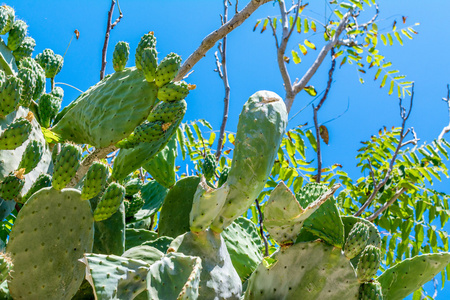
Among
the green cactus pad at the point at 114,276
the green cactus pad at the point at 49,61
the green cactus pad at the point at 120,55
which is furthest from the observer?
the green cactus pad at the point at 49,61

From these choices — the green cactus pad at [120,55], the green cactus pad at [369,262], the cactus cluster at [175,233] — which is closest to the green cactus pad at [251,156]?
the cactus cluster at [175,233]

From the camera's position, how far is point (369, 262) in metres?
1.44

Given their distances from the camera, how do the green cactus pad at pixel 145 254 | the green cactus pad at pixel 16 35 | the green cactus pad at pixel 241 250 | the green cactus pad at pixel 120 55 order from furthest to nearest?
1. the green cactus pad at pixel 16 35
2. the green cactus pad at pixel 120 55
3. the green cactus pad at pixel 241 250
4. the green cactus pad at pixel 145 254

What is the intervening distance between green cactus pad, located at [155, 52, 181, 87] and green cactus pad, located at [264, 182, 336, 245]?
685mm

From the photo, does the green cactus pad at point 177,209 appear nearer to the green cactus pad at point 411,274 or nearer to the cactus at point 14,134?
the cactus at point 14,134

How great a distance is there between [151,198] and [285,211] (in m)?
1.12

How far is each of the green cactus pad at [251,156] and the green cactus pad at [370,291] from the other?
1.38 ft

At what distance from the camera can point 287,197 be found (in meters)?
1.46

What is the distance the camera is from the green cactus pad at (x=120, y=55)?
7.13ft

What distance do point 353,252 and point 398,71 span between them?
11.0 feet

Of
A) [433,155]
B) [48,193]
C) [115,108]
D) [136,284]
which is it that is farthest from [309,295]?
[433,155]

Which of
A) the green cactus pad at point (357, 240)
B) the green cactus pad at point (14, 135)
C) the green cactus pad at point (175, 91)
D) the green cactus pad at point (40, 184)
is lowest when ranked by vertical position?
the green cactus pad at point (357, 240)

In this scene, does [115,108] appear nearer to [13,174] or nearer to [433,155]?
[13,174]

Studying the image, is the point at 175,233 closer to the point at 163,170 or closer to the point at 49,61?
the point at 163,170
